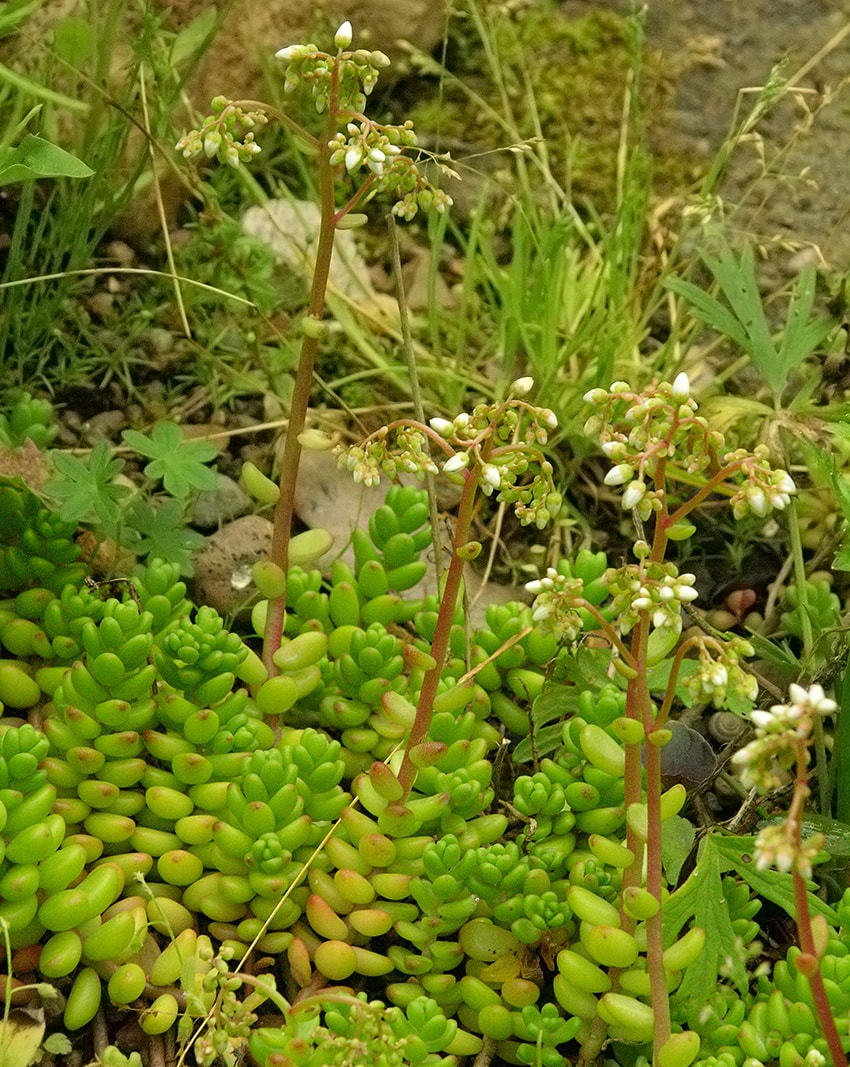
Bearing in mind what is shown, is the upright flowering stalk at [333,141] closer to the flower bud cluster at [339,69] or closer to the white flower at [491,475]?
the flower bud cluster at [339,69]

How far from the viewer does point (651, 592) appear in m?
1.54

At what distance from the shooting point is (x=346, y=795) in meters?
1.99

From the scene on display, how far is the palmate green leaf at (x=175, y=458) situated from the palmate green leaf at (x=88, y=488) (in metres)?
0.06

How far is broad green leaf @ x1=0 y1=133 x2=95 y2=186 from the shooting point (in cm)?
199

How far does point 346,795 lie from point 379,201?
6.33 feet

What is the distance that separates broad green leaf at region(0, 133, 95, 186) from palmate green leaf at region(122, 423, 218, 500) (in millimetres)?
493

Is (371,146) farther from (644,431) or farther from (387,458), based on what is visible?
(644,431)

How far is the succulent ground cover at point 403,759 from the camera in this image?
168 cm

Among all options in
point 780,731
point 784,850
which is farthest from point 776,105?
point 784,850

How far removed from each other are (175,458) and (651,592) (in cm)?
110

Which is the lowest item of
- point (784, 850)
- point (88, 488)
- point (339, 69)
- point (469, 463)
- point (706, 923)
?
point (706, 923)

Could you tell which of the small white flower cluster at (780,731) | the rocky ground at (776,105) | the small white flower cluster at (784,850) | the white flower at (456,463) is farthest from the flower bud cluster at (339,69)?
the rocky ground at (776,105)

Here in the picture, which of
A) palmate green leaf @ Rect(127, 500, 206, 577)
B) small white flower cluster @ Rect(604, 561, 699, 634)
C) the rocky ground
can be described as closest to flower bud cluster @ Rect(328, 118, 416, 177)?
small white flower cluster @ Rect(604, 561, 699, 634)

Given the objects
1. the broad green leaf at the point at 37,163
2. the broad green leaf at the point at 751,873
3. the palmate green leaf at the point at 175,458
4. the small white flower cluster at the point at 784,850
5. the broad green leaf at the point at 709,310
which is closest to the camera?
the small white flower cluster at the point at 784,850
